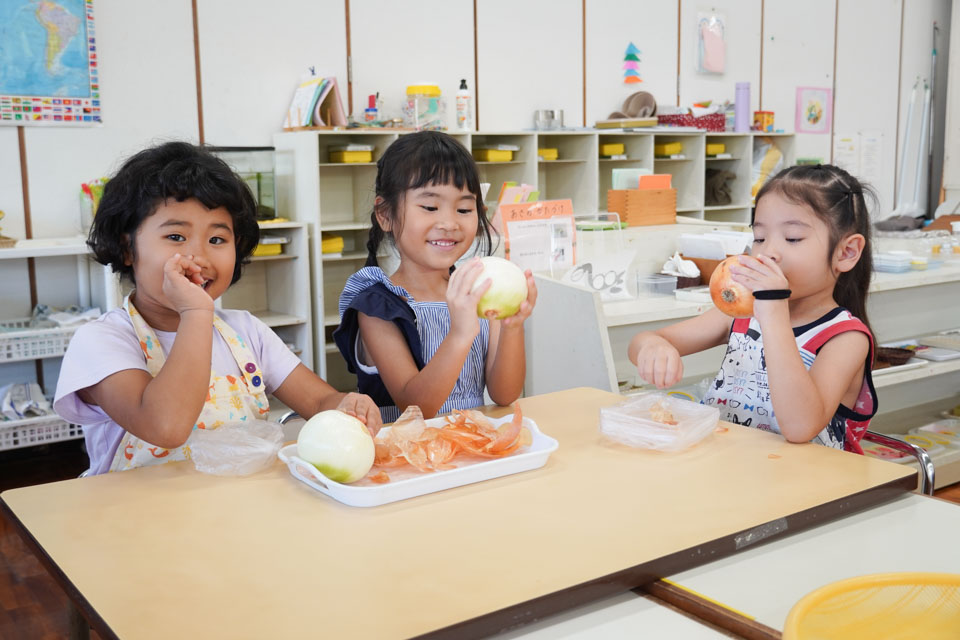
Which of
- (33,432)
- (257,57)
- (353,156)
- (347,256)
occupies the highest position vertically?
(257,57)

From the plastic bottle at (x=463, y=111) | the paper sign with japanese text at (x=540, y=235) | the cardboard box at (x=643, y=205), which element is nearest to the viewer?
the paper sign with japanese text at (x=540, y=235)

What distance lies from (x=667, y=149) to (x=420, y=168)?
4.65 metres

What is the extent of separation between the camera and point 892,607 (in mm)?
775

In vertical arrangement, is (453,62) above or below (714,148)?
above

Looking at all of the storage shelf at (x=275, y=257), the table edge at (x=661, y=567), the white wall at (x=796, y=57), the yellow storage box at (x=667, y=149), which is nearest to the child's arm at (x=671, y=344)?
the table edge at (x=661, y=567)

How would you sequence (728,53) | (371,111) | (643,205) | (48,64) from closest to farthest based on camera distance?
1. (643,205)
2. (48,64)
3. (371,111)
4. (728,53)

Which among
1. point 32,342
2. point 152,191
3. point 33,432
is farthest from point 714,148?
point 152,191

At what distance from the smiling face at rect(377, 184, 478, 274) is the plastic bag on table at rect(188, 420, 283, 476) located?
0.63 metres

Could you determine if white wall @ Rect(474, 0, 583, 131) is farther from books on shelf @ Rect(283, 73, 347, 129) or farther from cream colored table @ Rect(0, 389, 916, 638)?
cream colored table @ Rect(0, 389, 916, 638)

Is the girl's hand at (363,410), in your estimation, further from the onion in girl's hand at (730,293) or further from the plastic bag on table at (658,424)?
the onion in girl's hand at (730,293)

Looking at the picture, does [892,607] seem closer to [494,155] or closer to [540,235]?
[540,235]

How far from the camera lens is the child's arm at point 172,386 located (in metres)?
1.32

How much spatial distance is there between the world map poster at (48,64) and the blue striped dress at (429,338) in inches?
117

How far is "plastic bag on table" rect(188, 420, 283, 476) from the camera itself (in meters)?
1.25
